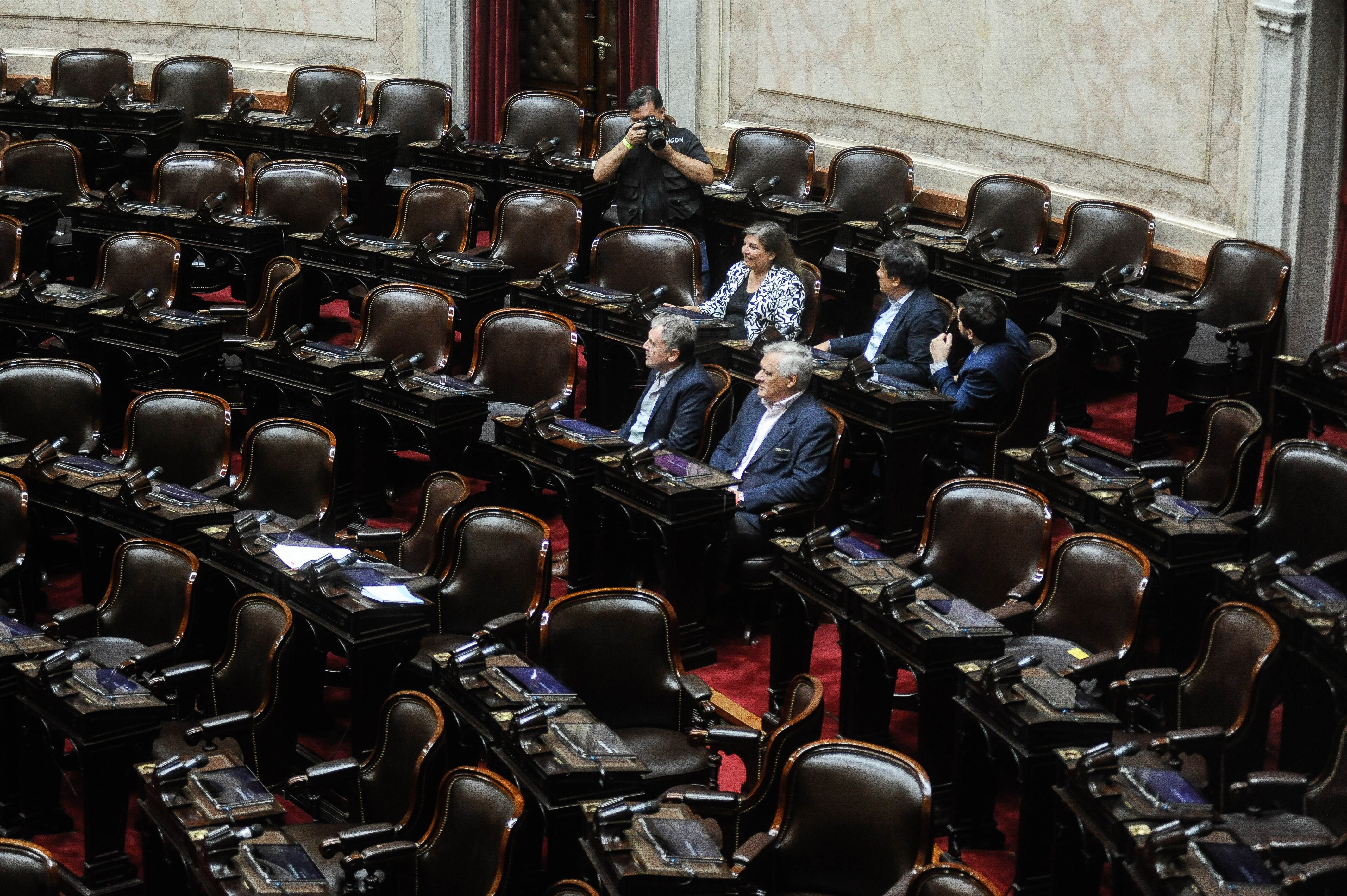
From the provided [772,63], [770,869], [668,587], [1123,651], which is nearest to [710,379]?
[668,587]

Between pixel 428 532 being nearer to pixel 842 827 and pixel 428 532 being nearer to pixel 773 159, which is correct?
pixel 842 827

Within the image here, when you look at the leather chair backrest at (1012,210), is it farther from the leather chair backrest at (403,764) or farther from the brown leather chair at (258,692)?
the leather chair backrest at (403,764)

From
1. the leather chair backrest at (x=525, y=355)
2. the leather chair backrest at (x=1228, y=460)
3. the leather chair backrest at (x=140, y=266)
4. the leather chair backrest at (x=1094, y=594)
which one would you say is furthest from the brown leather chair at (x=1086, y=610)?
the leather chair backrest at (x=140, y=266)

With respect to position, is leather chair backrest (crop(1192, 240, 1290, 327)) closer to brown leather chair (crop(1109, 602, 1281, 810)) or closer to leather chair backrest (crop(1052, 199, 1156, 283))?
leather chair backrest (crop(1052, 199, 1156, 283))

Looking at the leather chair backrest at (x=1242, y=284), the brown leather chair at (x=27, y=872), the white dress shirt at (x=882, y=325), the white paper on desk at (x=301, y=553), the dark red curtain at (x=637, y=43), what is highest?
the dark red curtain at (x=637, y=43)

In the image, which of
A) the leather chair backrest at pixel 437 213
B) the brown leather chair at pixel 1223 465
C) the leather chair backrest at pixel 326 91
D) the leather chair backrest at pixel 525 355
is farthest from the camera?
the leather chair backrest at pixel 326 91

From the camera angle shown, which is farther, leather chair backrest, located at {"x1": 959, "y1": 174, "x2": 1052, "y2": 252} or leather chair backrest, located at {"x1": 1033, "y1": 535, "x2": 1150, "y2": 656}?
leather chair backrest, located at {"x1": 959, "y1": 174, "x2": 1052, "y2": 252}

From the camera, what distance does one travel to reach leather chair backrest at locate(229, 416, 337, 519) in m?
5.60

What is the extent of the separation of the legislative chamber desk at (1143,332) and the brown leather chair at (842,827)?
2.59 meters

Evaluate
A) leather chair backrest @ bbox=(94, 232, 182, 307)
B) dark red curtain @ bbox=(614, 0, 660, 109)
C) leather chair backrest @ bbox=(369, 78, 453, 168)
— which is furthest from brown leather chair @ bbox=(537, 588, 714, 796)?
leather chair backrest @ bbox=(369, 78, 453, 168)

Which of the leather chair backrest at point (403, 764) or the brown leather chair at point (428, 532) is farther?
the brown leather chair at point (428, 532)

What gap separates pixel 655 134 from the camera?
7102 mm

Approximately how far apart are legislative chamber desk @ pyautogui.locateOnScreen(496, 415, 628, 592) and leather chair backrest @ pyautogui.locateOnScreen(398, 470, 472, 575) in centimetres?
30

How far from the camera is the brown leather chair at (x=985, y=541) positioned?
478 centimetres
